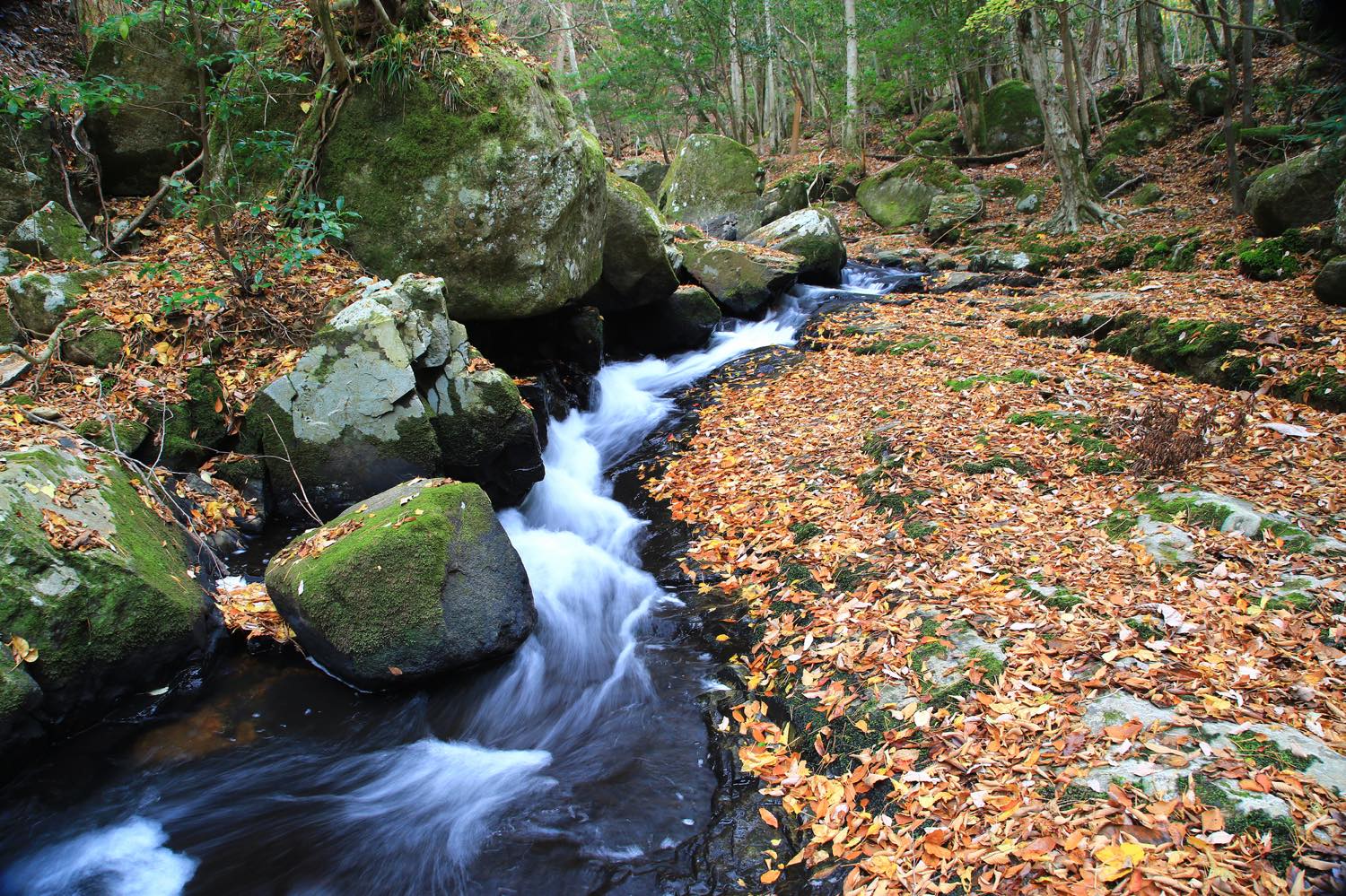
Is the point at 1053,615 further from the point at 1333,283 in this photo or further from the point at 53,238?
the point at 53,238

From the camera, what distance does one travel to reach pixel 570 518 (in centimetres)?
762

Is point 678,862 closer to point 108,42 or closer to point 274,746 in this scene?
point 274,746

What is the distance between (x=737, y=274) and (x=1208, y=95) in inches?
492

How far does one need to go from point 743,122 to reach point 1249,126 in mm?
17227

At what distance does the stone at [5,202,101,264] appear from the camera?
6695 millimetres

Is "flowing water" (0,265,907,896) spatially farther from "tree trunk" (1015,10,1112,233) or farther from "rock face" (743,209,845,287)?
"tree trunk" (1015,10,1112,233)

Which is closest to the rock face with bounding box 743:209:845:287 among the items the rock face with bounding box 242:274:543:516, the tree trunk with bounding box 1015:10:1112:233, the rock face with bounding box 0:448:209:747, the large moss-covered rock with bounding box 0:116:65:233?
the tree trunk with bounding box 1015:10:1112:233

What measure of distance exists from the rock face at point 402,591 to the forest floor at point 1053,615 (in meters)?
1.88

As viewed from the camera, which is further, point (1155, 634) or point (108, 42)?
point (108, 42)

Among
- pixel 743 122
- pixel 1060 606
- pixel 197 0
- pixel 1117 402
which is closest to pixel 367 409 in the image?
pixel 197 0

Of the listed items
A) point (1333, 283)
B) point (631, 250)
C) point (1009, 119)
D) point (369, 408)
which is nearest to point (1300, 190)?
point (1333, 283)

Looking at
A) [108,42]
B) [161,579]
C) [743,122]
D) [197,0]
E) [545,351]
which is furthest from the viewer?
[743,122]

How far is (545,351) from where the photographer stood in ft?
32.4

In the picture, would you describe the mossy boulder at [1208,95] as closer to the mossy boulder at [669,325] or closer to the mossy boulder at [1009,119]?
the mossy boulder at [1009,119]
